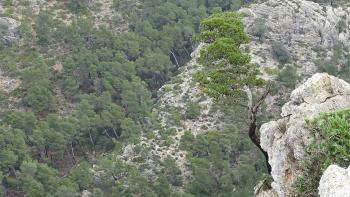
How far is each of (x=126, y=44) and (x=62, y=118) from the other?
23880 millimetres

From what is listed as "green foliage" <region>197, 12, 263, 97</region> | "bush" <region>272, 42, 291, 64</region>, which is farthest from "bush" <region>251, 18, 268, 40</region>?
"green foliage" <region>197, 12, 263, 97</region>

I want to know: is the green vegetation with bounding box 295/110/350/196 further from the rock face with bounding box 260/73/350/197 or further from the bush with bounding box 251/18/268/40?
the bush with bounding box 251/18/268/40

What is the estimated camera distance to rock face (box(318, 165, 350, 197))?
66.8 feet

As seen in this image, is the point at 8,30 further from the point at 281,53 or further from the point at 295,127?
the point at 295,127

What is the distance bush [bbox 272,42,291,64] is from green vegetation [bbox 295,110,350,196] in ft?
244

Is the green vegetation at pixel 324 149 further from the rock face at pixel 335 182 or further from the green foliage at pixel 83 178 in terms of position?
the green foliage at pixel 83 178

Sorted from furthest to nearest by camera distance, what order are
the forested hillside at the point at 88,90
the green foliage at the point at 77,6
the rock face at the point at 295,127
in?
1. the green foliage at the point at 77,6
2. the forested hillside at the point at 88,90
3. the rock face at the point at 295,127

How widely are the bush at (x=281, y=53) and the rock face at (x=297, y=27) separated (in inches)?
34.2

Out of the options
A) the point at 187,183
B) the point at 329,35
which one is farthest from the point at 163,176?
the point at 329,35

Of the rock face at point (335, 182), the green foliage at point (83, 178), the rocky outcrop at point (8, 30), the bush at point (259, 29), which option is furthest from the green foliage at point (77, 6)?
the rock face at point (335, 182)

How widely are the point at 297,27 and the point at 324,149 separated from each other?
8368 centimetres

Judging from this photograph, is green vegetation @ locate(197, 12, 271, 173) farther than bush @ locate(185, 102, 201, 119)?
No

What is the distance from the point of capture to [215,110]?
294 feet

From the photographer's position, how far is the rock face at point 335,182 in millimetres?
20375
